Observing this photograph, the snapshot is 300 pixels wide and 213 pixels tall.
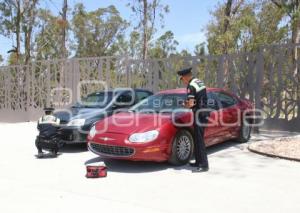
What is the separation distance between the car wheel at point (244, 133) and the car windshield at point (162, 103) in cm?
221

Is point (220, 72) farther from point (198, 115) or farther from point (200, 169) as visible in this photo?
point (200, 169)

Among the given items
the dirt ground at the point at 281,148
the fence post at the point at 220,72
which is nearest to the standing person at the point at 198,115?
the dirt ground at the point at 281,148

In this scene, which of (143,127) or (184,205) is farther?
(143,127)

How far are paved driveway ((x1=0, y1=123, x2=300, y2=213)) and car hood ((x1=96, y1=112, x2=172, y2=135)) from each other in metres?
0.71

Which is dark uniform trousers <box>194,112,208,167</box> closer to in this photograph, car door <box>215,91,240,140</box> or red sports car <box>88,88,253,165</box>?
red sports car <box>88,88,253,165</box>

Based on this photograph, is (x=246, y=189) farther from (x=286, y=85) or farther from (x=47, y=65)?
(x=47, y=65)

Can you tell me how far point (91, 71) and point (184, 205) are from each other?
40.7 feet

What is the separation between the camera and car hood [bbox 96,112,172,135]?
7.68m

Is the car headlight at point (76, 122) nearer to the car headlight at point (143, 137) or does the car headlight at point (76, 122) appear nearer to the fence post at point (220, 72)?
the car headlight at point (143, 137)

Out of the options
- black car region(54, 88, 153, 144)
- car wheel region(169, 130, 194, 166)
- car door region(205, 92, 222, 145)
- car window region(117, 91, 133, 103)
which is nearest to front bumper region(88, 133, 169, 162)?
car wheel region(169, 130, 194, 166)

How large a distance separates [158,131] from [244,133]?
11.8 feet

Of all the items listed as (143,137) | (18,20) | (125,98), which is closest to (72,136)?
(125,98)

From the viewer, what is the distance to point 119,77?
16.5 meters

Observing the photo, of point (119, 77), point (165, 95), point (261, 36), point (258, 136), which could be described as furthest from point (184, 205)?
point (261, 36)
